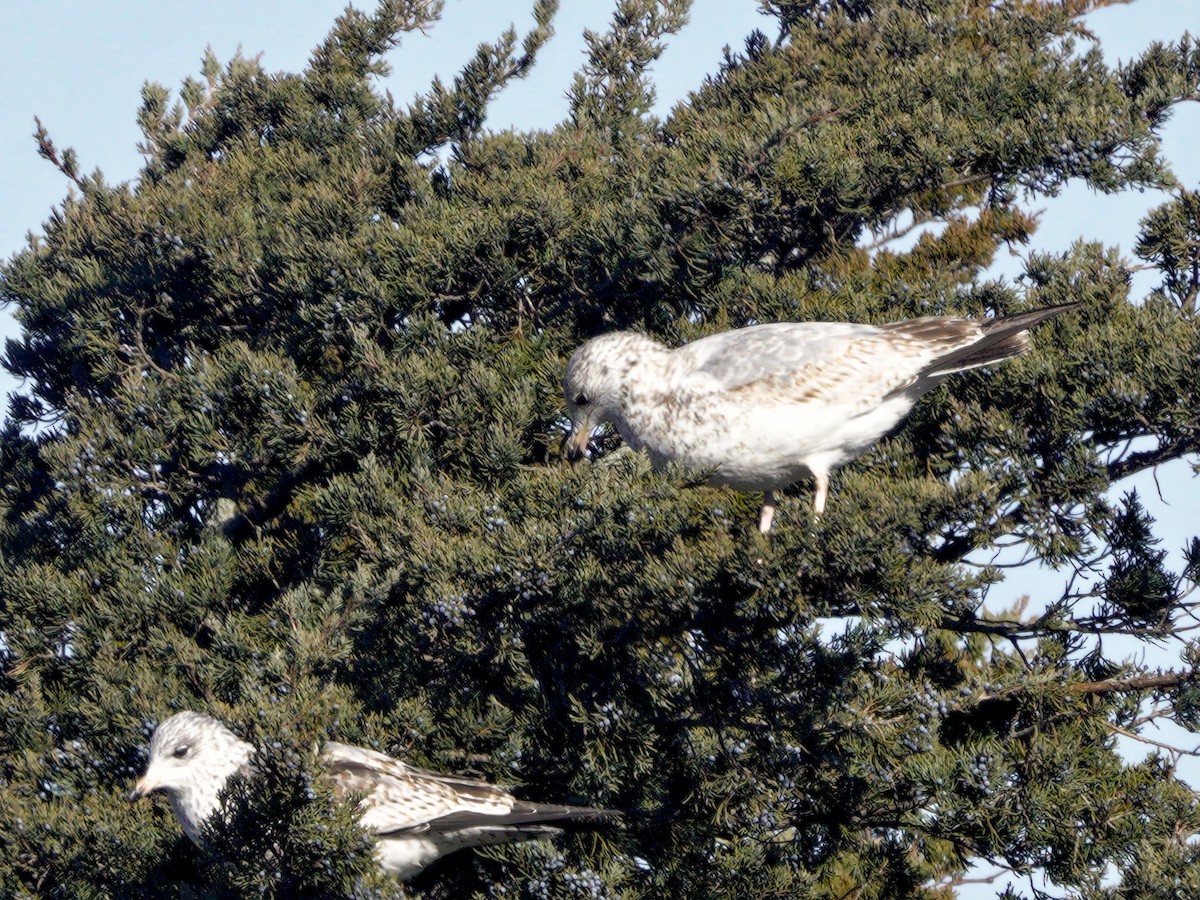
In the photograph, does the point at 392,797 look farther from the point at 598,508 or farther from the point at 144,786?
the point at 598,508

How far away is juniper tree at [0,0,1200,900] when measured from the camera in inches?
221

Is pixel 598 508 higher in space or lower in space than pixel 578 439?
lower

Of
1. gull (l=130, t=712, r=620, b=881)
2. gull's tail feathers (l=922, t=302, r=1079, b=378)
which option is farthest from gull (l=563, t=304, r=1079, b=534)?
gull (l=130, t=712, r=620, b=881)

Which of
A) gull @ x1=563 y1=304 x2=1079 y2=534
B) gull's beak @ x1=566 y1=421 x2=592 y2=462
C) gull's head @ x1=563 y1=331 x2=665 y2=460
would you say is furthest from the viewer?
gull's beak @ x1=566 y1=421 x2=592 y2=462

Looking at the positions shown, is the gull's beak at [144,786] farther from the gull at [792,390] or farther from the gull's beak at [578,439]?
the gull at [792,390]

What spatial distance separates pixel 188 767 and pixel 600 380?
2.85 metres

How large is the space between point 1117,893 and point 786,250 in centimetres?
410

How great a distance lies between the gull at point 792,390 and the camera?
6527mm

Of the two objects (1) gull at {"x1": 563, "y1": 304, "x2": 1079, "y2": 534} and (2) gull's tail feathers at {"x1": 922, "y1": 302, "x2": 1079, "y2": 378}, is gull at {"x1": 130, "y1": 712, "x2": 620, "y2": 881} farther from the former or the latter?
(2) gull's tail feathers at {"x1": 922, "y1": 302, "x2": 1079, "y2": 378}

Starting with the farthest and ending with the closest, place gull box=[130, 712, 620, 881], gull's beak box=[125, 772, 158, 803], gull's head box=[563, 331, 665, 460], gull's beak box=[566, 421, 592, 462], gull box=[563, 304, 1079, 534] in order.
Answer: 1. gull's beak box=[566, 421, 592, 462]
2. gull's head box=[563, 331, 665, 460]
3. gull's beak box=[125, 772, 158, 803]
4. gull box=[563, 304, 1079, 534]
5. gull box=[130, 712, 620, 881]

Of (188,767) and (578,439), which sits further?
(578,439)

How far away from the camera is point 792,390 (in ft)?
21.5

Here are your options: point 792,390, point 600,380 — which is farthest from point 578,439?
point 792,390

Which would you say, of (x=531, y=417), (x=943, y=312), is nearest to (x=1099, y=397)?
(x=943, y=312)
